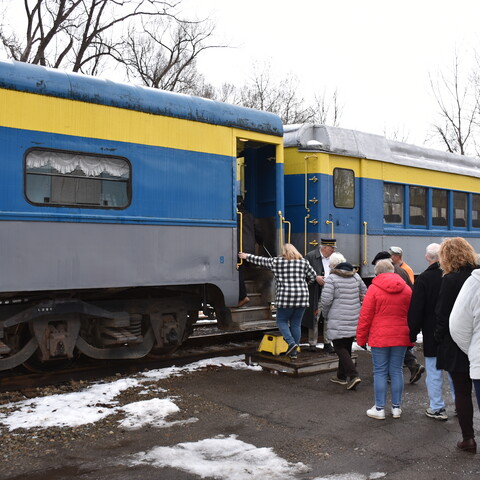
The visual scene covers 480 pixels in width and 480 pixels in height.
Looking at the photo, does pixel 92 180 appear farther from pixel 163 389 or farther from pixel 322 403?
pixel 322 403

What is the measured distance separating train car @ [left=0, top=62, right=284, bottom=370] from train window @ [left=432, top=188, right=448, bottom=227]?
4711 millimetres

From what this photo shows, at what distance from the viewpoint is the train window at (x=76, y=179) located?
21.0 ft

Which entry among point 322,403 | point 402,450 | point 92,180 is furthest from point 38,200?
point 402,450

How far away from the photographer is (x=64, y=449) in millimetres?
4789

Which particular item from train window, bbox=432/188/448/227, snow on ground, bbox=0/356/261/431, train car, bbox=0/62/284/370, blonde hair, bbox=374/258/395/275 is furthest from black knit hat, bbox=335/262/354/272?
train window, bbox=432/188/448/227

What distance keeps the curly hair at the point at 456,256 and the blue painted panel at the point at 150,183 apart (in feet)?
11.4

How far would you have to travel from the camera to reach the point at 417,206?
11359 millimetres

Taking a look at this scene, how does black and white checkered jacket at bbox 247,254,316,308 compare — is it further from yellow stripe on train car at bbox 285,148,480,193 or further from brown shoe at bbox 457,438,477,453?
brown shoe at bbox 457,438,477,453

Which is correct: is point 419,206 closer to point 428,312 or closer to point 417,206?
point 417,206

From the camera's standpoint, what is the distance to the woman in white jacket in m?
4.38

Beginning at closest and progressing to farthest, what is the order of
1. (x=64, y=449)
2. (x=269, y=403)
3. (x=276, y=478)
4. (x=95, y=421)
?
(x=276, y=478) → (x=64, y=449) → (x=95, y=421) → (x=269, y=403)

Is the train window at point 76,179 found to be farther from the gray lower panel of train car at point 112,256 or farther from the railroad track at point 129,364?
the railroad track at point 129,364

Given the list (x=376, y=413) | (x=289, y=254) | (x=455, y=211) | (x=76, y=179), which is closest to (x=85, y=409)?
(x=76, y=179)

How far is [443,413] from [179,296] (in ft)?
12.4
